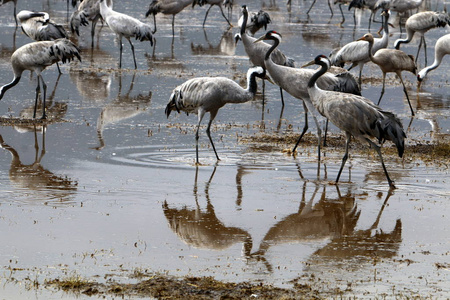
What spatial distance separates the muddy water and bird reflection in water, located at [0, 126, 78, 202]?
0.07ft

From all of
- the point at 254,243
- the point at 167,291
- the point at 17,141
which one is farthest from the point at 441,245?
the point at 17,141

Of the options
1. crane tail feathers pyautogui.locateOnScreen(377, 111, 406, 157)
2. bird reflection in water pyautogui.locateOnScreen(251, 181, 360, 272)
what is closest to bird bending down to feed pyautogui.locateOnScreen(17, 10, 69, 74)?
crane tail feathers pyautogui.locateOnScreen(377, 111, 406, 157)

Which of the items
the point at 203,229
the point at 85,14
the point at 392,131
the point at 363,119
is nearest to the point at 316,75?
the point at 363,119

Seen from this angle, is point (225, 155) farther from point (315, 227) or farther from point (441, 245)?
point (441, 245)

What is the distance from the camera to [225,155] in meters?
10.5

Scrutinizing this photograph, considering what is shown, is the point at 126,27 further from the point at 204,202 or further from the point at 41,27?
the point at 204,202

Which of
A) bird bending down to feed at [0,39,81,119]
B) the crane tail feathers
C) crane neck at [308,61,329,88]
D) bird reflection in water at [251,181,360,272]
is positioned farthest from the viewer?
bird bending down to feed at [0,39,81,119]

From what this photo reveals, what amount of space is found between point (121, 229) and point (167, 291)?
170cm

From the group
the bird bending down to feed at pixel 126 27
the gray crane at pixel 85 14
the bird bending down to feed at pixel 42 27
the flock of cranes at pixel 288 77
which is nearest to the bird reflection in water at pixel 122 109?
the flock of cranes at pixel 288 77

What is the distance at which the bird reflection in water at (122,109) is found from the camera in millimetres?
12551

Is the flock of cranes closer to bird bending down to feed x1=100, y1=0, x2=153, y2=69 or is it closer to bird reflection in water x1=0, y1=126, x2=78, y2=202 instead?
bird bending down to feed x1=100, y1=0, x2=153, y2=69

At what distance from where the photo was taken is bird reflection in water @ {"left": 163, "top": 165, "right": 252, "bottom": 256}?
6957 mm

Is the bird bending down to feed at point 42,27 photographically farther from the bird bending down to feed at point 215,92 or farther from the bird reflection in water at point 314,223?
the bird reflection in water at point 314,223

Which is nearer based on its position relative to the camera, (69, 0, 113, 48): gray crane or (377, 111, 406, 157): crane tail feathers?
(377, 111, 406, 157): crane tail feathers
